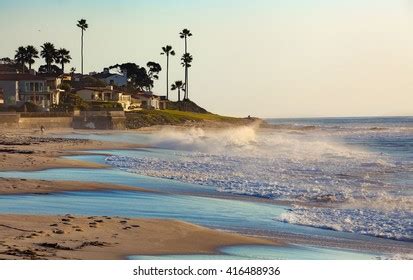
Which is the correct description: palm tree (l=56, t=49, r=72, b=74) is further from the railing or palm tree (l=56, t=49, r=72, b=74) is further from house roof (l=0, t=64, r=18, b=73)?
the railing

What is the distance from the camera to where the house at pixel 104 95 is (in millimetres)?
87938


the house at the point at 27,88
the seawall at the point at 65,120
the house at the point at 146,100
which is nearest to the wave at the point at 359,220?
the seawall at the point at 65,120

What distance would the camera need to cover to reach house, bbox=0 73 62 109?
71375mm

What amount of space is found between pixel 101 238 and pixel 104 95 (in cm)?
8173

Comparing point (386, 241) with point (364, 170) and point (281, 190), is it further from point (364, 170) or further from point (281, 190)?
point (364, 170)

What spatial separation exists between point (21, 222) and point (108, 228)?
1313 mm

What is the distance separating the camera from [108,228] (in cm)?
1195

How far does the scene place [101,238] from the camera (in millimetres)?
11047

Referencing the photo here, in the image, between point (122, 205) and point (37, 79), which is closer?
point (122, 205)

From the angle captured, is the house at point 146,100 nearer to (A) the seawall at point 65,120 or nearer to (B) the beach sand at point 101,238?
(A) the seawall at point 65,120

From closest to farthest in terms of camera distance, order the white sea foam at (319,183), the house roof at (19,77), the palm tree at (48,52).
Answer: the white sea foam at (319,183) → the house roof at (19,77) → the palm tree at (48,52)

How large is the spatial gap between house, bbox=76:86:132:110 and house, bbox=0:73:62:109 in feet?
41.7

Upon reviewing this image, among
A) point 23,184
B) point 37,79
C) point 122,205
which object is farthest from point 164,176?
point 37,79

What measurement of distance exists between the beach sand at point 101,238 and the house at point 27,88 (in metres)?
60.5
